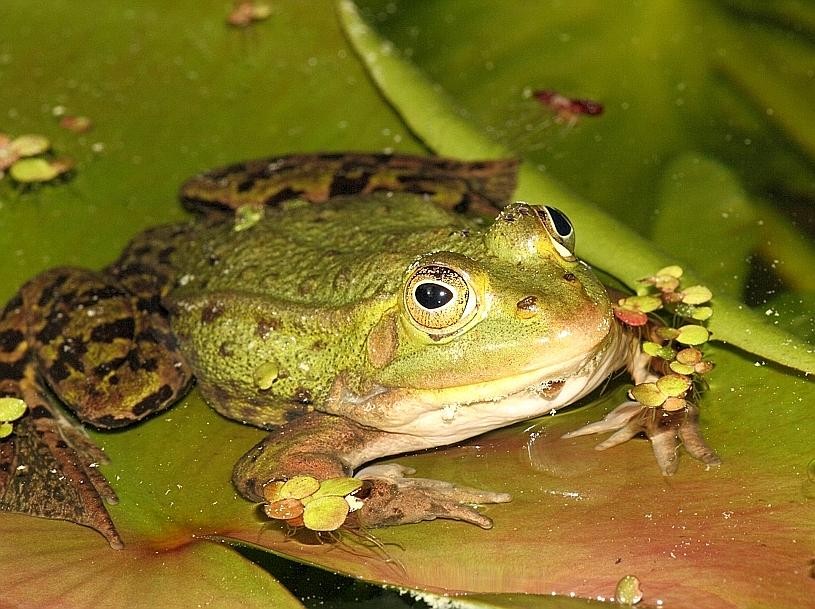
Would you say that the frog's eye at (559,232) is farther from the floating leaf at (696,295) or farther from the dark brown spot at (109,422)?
the dark brown spot at (109,422)

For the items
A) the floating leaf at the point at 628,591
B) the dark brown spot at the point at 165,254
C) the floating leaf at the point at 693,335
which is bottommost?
the floating leaf at the point at 628,591

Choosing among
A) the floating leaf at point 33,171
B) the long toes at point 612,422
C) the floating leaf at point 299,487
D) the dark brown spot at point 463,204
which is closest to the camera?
the floating leaf at point 299,487

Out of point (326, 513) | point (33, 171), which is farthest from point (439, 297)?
point (33, 171)

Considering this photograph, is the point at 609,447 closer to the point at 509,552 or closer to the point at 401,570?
the point at 509,552

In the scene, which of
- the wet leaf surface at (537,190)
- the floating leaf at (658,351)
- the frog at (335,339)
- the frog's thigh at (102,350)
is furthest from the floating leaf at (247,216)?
the floating leaf at (658,351)

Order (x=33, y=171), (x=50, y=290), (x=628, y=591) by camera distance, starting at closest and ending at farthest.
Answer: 1. (x=628, y=591)
2. (x=50, y=290)
3. (x=33, y=171)

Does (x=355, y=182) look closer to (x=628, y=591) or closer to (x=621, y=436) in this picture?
(x=621, y=436)

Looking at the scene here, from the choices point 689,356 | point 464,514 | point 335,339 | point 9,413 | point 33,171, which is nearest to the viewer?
point 464,514
